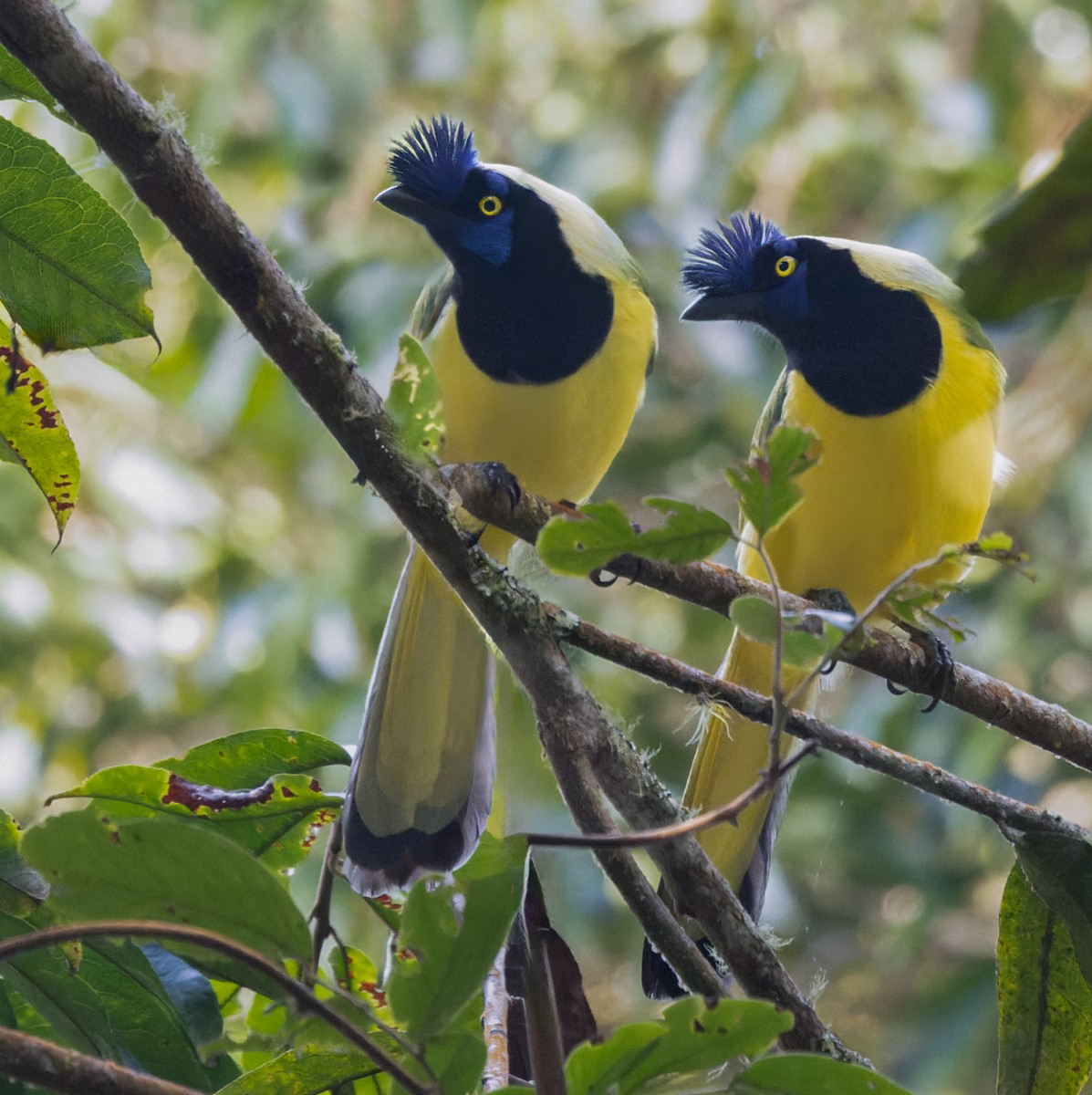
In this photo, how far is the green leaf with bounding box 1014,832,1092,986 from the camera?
119 cm

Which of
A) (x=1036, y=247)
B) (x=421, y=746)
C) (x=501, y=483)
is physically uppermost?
(x=501, y=483)

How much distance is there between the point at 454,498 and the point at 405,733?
0.55 m

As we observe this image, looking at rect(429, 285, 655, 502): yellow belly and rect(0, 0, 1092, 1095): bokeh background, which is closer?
rect(429, 285, 655, 502): yellow belly

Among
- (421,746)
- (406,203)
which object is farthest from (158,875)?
(406,203)

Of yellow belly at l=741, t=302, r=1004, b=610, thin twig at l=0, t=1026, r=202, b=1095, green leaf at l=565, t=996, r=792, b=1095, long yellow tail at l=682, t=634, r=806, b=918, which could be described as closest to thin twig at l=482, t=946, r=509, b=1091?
green leaf at l=565, t=996, r=792, b=1095

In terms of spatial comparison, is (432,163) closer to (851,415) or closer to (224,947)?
(851,415)

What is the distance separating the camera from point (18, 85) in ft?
3.68

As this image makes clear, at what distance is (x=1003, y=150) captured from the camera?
4246mm

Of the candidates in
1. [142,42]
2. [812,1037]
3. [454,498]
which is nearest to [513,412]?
[454,498]

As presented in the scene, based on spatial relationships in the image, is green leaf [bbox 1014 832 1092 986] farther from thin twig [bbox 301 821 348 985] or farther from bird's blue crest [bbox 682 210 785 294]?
bird's blue crest [bbox 682 210 785 294]

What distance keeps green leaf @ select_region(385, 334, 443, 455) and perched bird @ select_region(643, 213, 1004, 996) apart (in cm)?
109

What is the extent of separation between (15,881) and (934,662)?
45.6 inches

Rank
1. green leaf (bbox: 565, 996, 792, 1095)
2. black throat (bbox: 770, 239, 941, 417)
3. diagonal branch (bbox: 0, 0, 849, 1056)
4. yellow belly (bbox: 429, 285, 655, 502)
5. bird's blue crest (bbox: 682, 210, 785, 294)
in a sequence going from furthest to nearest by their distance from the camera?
bird's blue crest (bbox: 682, 210, 785, 294)
black throat (bbox: 770, 239, 941, 417)
yellow belly (bbox: 429, 285, 655, 502)
diagonal branch (bbox: 0, 0, 849, 1056)
green leaf (bbox: 565, 996, 792, 1095)

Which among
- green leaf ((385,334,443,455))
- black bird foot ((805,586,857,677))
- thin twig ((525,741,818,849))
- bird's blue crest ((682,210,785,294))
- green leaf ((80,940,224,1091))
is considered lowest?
green leaf ((80,940,224,1091))
